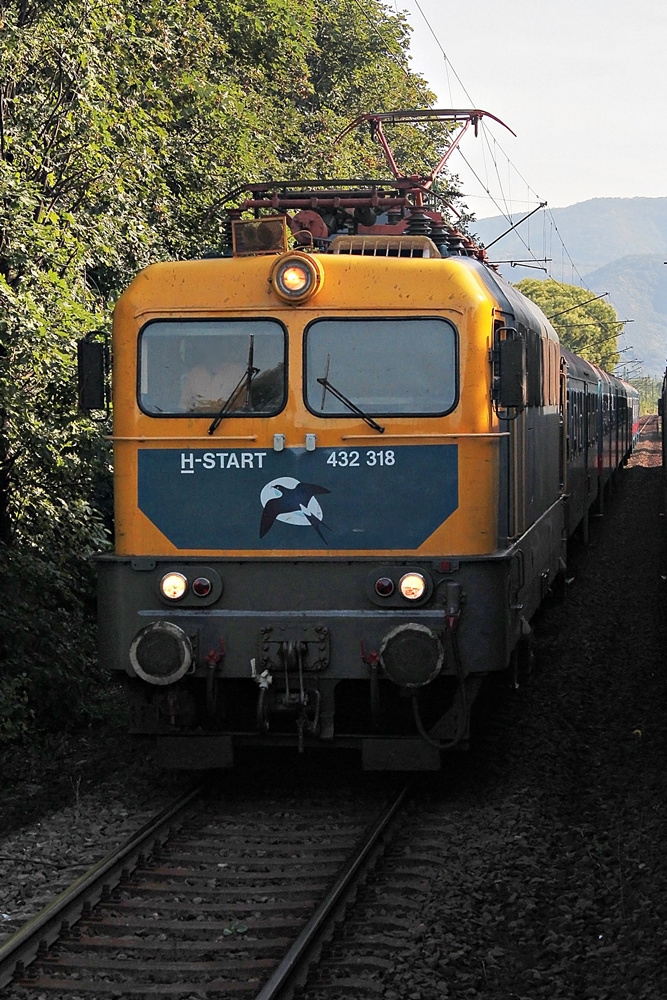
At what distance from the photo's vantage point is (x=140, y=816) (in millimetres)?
7070

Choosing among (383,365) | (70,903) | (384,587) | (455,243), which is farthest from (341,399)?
(70,903)

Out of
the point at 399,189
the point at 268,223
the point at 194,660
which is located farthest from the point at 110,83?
the point at 194,660

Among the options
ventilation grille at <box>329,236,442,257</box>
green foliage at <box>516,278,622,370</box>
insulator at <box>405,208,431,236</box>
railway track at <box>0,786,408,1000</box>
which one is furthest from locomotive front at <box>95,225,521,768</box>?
green foliage at <box>516,278,622,370</box>

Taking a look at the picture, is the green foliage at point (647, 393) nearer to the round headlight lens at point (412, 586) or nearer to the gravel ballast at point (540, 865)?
the gravel ballast at point (540, 865)

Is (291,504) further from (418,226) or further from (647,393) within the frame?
(647,393)

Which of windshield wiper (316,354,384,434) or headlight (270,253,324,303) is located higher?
headlight (270,253,324,303)

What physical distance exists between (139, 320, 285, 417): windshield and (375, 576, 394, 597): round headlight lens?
1.14 metres

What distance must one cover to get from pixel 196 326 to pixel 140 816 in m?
2.80

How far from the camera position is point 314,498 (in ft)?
23.3

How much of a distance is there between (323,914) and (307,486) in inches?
101

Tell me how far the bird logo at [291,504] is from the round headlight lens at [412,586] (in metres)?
0.51

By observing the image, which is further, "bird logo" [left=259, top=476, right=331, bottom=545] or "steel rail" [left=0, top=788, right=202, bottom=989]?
"bird logo" [left=259, top=476, right=331, bottom=545]

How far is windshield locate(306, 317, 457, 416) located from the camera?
7.07 metres

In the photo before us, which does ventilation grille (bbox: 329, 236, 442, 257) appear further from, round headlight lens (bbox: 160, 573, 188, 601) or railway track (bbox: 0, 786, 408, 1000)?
railway track (bbox: 0, 786, 408, 1000)
